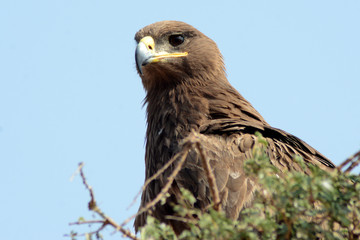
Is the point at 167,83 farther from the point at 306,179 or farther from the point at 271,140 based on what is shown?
the point at 306,179

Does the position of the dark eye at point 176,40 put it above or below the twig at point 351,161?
above

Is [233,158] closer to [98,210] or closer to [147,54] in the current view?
[147,54]

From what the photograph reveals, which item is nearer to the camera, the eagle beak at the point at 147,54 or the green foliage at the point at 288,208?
the green foliage at the point at 288,208

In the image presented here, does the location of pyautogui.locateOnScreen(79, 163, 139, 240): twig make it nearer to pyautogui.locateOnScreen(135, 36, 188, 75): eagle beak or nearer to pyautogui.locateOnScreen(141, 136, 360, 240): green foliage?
pyautogui.locateOnScreen(141, 136, 360, 240): green foliage

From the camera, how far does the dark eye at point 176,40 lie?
5589mm

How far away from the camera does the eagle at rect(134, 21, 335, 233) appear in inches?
166

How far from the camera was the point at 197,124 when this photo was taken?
475 centimetres

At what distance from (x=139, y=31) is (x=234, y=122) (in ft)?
5.92

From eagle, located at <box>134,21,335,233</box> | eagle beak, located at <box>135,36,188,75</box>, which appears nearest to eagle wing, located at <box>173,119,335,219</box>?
eagle, located at <box>134,21,335,233</box>

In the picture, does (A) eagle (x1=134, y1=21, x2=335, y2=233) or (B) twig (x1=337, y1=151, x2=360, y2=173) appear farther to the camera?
(A) eagle (x1=134, y1=21, x2=335, y2=233)

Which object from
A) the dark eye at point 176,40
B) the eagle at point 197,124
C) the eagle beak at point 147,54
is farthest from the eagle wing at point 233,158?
the dark eye at point 176,40

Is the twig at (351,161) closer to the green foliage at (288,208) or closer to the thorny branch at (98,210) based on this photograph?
A: the green foliage at (288,208)

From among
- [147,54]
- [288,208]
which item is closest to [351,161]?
[288,208]

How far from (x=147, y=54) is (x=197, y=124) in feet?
3.27
